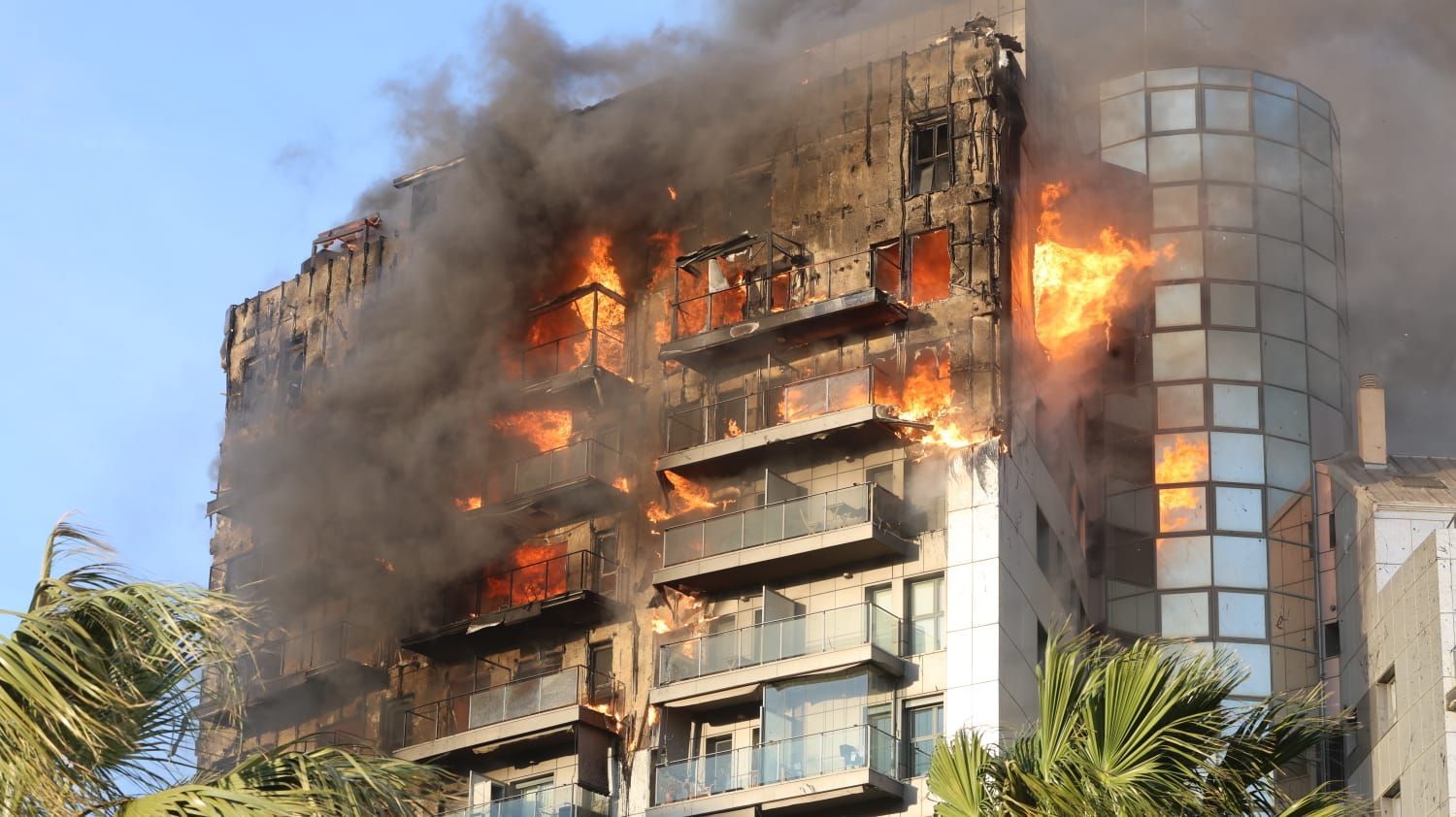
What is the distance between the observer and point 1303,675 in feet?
207

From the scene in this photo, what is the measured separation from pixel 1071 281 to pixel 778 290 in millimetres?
11251

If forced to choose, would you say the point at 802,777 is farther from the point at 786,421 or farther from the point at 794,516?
the point at 786,421

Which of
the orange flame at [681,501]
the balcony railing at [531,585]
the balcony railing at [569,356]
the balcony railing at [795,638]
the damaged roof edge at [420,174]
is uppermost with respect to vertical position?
the damaged roof edge at [420,174]

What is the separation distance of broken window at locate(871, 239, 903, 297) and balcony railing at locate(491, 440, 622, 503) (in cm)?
772

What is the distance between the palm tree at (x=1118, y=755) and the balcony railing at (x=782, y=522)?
23.2m

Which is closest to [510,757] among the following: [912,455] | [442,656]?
[442,656]

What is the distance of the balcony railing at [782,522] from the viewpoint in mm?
48312

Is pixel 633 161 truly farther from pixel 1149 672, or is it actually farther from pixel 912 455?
pixel 1149 672

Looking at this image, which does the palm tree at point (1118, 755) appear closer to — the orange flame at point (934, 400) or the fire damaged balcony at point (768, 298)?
the orange flame at point (934, 400)

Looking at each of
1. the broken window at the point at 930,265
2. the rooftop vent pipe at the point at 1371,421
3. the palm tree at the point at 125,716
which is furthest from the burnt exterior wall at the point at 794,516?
the palm tree at the point at 125,716

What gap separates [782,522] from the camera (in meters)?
49.3

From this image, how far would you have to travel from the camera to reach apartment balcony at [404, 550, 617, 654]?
5228 centimetres

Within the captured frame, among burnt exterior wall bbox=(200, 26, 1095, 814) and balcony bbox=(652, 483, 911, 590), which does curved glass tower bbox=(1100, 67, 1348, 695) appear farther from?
balcony bbox=(652, 483, 911, 590)

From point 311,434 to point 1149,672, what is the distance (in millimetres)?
38805
